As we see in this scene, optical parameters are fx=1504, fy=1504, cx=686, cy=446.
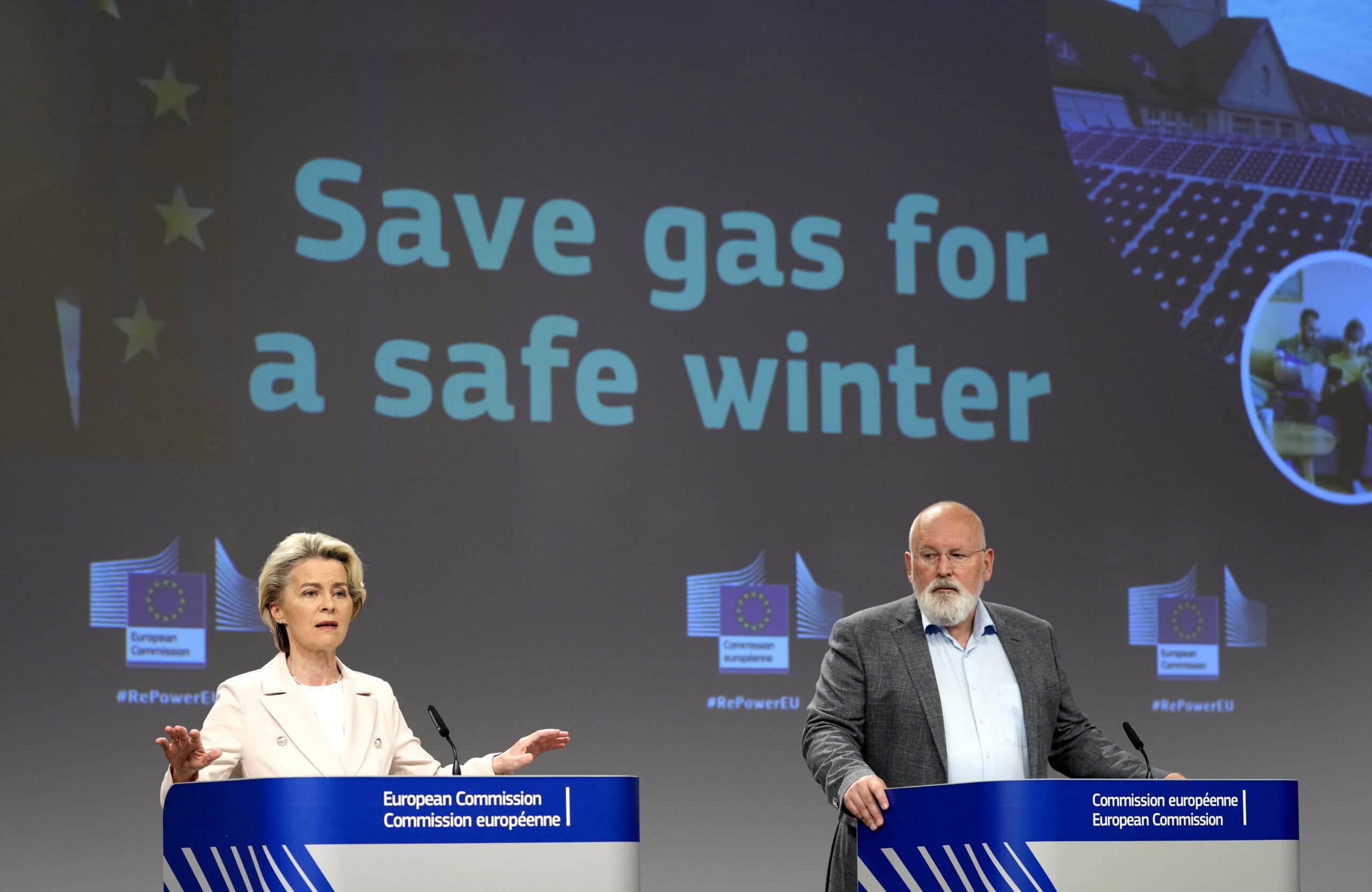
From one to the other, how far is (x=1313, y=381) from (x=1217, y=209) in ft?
2.53

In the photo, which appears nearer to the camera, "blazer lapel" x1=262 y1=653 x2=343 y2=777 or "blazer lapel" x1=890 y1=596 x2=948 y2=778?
"blazer lapel" x1=262 y1=653 x2=343 y2=777

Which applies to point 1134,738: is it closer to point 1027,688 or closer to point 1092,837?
point 1027,688

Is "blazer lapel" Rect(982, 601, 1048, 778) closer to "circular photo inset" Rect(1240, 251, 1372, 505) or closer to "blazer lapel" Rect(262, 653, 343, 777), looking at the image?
"blazer lapel" Rect(262, 653, 343, 777)

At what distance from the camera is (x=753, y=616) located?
203 inches

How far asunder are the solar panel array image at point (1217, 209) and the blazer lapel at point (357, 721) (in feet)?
12.0

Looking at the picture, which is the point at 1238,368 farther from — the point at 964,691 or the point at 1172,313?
the point at 964,691

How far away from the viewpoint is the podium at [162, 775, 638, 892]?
97.5 inches

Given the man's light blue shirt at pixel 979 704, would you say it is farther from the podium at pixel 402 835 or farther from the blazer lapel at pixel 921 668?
the podium at pixel 402 835

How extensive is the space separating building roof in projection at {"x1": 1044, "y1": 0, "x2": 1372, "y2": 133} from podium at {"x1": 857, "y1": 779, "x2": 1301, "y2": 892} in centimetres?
370

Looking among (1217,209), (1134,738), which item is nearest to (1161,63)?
(1217,209)

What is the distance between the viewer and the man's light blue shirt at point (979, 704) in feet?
10.5

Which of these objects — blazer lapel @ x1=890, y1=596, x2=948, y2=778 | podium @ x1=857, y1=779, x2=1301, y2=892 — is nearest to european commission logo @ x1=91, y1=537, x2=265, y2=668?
blazer lapel @ x1=890, y1=596, x2=948, y2=778

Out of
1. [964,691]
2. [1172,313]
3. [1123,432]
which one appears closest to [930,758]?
[964,691]

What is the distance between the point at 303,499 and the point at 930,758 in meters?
2.37
